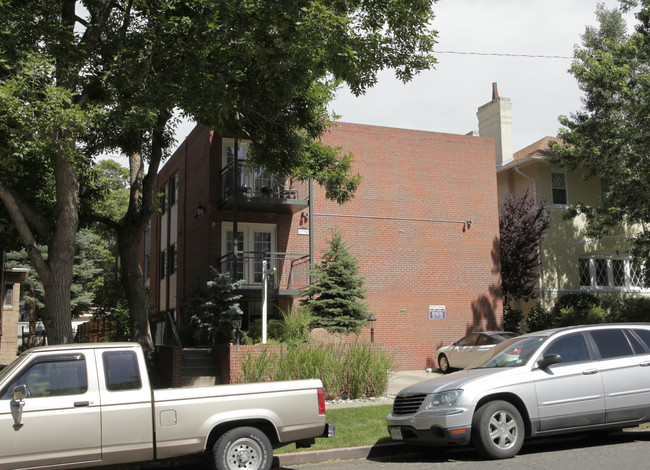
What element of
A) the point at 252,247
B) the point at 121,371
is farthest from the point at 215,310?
the point at 121,371

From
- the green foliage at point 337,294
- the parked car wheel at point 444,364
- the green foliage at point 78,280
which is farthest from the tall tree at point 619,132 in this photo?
the green foliage at point 78,280

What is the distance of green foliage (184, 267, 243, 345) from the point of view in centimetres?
1705

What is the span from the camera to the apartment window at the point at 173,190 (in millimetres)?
26141

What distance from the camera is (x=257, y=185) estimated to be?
19.8 m

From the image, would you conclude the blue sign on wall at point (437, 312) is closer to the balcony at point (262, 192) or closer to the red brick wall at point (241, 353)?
the balcony at point (262, 192)

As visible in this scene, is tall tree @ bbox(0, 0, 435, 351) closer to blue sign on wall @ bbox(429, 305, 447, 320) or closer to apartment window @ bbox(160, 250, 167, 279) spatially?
blue sign on wall @ bbox(429, 305, 447, 320)

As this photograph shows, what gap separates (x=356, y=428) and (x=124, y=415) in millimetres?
4562

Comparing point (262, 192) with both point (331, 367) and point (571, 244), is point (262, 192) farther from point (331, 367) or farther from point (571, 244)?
point (571, 244)

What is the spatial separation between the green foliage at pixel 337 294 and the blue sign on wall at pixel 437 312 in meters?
4.56

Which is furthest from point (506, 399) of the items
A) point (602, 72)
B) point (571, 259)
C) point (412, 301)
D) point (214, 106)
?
point (571, 259)

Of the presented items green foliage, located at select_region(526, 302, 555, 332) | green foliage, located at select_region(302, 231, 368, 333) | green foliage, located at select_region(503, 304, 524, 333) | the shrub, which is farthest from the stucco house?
green foliage, located at select_region(302, 231, 368, 333)

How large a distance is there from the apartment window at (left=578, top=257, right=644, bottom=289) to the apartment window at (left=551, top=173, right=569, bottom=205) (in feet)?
8.27

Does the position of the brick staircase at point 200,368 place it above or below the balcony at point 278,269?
below

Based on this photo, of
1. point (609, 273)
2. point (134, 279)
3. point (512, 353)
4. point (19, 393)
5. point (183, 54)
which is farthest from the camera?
point (609, 273)
